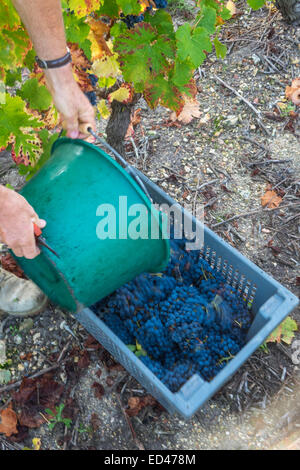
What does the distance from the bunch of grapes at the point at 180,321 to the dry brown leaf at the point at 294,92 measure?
5.24 ft

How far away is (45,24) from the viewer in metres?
1.45

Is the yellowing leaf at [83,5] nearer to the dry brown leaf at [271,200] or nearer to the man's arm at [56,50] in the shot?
the man's arm at [56,50]

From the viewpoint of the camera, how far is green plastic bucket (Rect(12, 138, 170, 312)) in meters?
1.45

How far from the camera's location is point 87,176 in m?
1.52

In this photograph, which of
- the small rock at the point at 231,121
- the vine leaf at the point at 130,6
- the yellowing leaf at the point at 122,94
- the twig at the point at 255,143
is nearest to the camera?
the vine leaf at the point at 130,6

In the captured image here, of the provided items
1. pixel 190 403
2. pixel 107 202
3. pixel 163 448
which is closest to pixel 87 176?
pixel 107 202

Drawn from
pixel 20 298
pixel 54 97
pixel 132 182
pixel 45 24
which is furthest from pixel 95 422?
pixel 45 24

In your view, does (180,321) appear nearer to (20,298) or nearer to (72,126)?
(20,298)

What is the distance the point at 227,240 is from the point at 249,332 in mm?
664

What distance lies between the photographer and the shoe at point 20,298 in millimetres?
2102

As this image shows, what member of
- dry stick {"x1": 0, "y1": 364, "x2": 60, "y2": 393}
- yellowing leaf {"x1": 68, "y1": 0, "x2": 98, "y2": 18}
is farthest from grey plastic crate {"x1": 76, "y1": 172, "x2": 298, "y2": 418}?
yellowing leaf {"x1": 68, "y1": 0, "x2": 98, "y2": 18}

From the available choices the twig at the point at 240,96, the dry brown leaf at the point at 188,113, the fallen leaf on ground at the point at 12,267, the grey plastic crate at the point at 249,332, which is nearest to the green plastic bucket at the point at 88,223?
the grey plastic crate at the point at 249,332

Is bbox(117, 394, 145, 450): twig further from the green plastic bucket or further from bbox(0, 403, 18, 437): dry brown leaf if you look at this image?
the green plastic bucket
